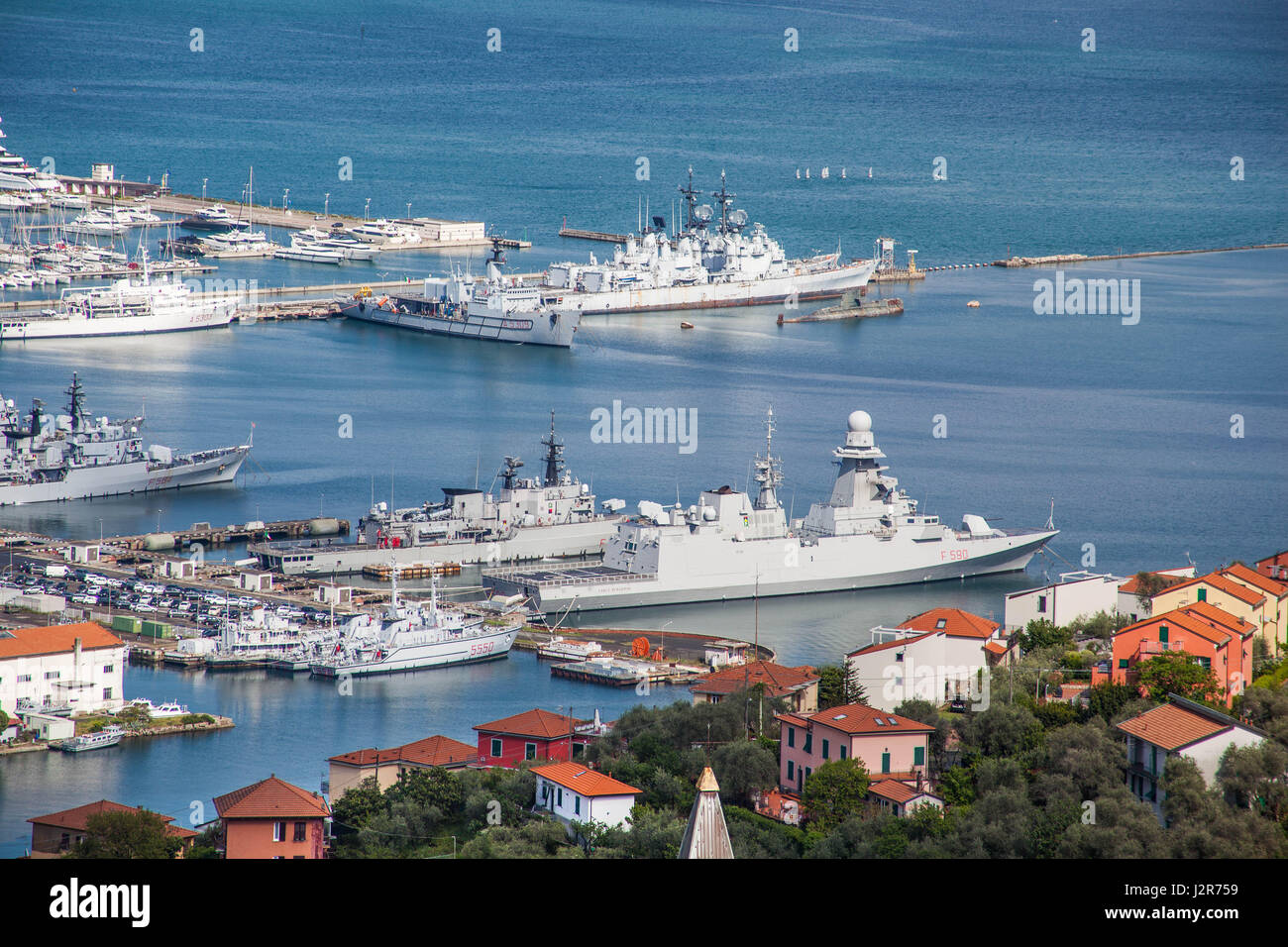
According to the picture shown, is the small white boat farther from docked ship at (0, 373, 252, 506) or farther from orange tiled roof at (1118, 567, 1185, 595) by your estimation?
docked ship at (0, 373, 252, 506)

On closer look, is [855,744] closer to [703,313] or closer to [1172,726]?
[1172,726]

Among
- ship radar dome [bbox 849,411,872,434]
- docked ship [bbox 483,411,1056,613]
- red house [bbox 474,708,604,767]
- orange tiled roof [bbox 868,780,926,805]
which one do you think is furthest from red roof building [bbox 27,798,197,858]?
ship radar dome [bbox 849,411,872,434]

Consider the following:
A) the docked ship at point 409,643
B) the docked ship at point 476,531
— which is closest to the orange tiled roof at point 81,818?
the docked ship at point 409,643

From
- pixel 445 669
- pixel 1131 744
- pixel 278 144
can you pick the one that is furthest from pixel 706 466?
pixel 278 144

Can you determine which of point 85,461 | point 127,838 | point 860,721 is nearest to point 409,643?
point 860,721

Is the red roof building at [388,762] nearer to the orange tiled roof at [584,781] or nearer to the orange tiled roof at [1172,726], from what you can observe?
the orange tiled roof at [584,781]
